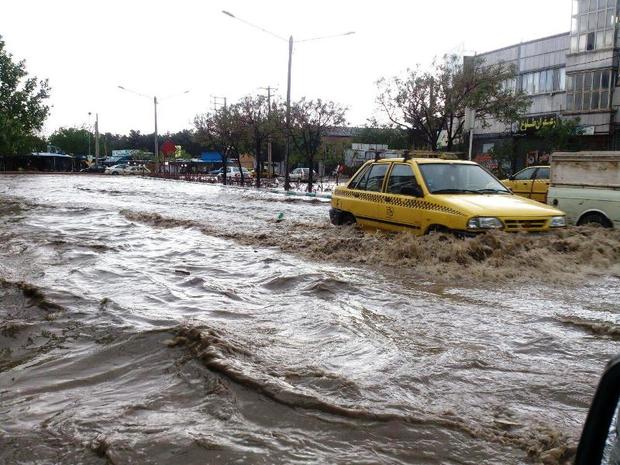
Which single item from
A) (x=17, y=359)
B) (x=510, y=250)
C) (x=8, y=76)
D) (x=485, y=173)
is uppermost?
→ (x=8, y=76)

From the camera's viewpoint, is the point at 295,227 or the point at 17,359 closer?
the point at 17,359

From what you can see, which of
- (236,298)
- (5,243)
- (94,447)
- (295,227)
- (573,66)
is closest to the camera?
(94,447)

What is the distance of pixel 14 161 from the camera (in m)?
62.7

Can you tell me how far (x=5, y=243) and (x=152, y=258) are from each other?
3057 mm

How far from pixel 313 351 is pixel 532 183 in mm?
12348

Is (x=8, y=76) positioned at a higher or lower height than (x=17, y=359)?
higher

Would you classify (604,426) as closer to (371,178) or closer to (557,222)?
(557,222)

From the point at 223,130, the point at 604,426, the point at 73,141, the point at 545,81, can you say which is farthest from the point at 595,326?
the point at 73,141

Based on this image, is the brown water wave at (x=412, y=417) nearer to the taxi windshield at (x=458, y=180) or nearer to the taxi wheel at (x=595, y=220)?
the taxi windshield at (x=458, y=180)

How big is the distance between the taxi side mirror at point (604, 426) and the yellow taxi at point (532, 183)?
14125 mm

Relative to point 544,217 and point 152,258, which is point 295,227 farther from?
point 544,217

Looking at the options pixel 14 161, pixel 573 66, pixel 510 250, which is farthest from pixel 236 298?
pixel 14 161

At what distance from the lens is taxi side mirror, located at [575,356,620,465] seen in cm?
120

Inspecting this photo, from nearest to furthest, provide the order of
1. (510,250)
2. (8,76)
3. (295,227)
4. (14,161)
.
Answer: (510,250) → (295,227) → (8,76) → (14,161)
